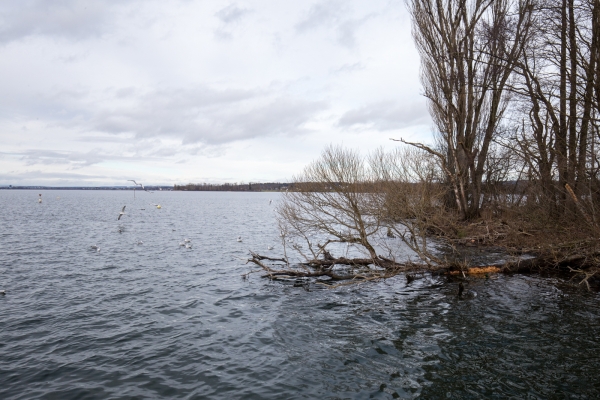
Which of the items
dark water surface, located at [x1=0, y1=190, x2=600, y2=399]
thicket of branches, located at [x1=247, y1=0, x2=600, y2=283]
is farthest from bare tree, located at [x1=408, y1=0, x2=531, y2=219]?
dark water surface, located at [x1=0, y1=190, x2=600, y2=399]

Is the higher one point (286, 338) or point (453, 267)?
point (453, 267)

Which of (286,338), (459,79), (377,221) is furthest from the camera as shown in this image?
(459,79)

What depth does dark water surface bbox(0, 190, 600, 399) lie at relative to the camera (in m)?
7.58

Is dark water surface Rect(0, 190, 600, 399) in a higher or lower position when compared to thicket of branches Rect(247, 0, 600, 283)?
lower

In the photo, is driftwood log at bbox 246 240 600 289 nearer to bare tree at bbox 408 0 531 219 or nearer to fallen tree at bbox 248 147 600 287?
fallen tree at bbox 248 147 600 287

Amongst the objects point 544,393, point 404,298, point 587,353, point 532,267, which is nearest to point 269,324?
point 404,298

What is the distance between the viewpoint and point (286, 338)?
10031mm

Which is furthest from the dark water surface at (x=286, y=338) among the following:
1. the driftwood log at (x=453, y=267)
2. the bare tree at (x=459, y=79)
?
the bare tree at (x=459, y=79)

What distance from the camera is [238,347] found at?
955cm

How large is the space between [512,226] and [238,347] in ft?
48.2

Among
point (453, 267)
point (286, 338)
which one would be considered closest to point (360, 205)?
point (453, 267)

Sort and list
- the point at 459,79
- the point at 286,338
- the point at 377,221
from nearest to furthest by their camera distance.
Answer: the point at 286,338 → the point at 377,221 → the point at 459,79

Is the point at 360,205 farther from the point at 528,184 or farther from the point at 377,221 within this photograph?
the point at 528,184

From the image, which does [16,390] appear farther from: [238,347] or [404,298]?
[404,298]
